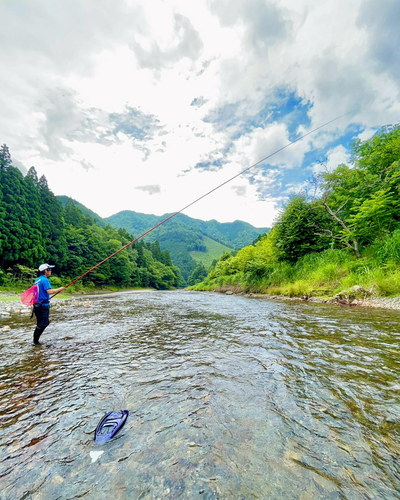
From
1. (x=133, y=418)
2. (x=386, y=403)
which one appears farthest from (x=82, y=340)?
(x=386, y=403)

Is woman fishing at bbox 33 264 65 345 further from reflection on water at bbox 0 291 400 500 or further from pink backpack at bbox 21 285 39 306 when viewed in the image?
reflection on water at bbox 0 291 400 500

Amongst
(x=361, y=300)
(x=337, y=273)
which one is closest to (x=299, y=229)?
(x=337, y=273)

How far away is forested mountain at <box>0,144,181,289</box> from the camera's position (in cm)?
2970

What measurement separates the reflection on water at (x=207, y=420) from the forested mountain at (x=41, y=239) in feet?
104

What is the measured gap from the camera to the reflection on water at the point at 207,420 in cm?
176

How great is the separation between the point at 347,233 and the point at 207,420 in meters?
15.3

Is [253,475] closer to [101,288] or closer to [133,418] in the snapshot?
[133,418]

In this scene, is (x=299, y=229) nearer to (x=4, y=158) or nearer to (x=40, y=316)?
(x=40, y=316)

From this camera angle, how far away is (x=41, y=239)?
3497cm

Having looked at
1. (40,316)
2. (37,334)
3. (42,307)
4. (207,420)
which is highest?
(42,307)

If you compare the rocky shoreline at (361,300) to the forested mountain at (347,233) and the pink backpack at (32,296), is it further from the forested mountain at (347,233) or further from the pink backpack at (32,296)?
the pink backpack at (32,296)

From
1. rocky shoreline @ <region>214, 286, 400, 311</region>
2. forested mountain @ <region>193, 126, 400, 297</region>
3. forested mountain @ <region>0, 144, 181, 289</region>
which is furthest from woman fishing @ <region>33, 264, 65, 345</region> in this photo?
forested mountain @ <region>0, 144, 181, 289</region>

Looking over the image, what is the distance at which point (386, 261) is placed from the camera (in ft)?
36.3

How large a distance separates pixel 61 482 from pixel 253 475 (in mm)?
1620
